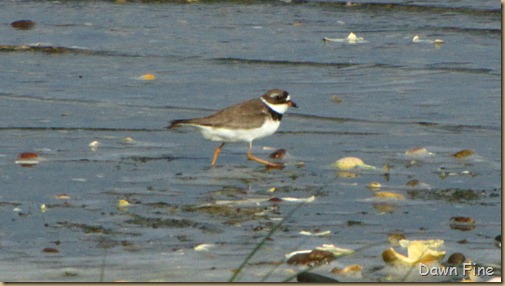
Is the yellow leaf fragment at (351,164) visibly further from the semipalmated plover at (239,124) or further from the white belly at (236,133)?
the white belly at (236,133)

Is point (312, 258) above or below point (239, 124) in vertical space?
above

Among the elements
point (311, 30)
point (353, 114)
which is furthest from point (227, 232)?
point (311, 30)

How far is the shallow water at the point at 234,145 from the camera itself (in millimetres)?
5277

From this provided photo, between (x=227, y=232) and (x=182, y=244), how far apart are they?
309 millimetres

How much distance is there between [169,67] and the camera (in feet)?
33.8

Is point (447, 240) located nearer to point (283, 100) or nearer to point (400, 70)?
point (283, 100)

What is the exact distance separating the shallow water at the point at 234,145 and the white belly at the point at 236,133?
149mm

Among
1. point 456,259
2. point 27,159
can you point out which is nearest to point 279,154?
point 27,159

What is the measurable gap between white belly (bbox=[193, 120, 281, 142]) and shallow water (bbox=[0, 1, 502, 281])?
15 cm

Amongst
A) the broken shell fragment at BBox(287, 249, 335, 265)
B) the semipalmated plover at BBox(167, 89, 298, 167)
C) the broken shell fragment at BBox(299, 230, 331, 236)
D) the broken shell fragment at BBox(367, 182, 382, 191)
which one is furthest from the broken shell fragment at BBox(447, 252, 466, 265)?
the semipalmated plover at BBox(167, 89, 298, 167)

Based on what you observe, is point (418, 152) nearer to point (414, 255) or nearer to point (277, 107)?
point (277, 107)

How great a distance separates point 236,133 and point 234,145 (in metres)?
0.97

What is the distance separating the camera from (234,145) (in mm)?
8516

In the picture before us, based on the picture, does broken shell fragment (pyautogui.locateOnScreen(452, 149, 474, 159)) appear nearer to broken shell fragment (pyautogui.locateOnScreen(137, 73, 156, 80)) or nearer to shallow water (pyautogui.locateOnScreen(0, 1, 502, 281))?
shallow water (pyautogui.locateOnScreen(0, 1, 502, 281))
